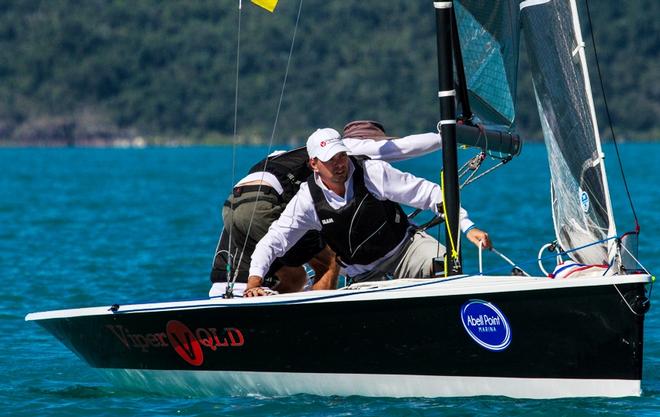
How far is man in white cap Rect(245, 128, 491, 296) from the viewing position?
8.15 metres

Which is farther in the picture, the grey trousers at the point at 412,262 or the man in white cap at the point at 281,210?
the man in white cap at the point at 281,210

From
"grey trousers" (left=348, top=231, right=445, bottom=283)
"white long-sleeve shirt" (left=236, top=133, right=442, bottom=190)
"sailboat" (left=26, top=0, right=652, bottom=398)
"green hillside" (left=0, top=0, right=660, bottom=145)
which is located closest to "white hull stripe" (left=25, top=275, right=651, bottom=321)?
"sailboat" (left=26, top=0, right=652, bottom=398)

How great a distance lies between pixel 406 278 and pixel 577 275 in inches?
38.5

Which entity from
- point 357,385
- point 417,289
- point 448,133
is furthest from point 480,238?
point 357,385

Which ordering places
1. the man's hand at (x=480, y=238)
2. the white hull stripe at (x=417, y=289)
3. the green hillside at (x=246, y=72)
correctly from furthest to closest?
1. the green hillside at (x=246, y=72)
2. the man's hand at (x=480, y=238)
3. the white hull stripe at (x=417, y=289)

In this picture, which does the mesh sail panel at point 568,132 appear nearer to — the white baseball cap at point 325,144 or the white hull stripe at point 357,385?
the white hull stripe at point 357,385

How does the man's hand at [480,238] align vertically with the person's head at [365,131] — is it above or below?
below

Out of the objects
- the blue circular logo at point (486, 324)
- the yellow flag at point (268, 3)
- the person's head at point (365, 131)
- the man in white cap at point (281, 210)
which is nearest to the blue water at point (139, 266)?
the blue circular logo at point (486, 324)

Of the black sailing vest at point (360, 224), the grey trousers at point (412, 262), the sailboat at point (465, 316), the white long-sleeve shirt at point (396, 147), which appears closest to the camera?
the sailboat at point (465, 316)

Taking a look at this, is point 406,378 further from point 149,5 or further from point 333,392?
point 149,5

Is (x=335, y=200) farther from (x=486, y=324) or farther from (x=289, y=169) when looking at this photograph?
(x=486, y=324)

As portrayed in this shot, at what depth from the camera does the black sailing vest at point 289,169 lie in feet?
29.8

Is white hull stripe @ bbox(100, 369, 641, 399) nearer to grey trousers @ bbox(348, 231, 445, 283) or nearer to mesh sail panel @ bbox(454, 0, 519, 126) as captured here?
grey trousers @ bbox(348, 231, 445, 283)

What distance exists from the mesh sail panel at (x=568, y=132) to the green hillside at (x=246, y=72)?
83.3m
